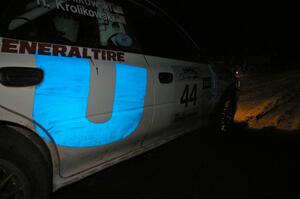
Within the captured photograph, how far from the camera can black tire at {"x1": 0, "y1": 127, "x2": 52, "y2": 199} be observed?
61.5 inches

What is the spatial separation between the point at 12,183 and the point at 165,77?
1.59 meters

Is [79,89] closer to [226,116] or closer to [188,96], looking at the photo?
[188,96]

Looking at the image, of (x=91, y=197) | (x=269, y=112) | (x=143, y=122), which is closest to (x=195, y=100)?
(x=143, y=122)

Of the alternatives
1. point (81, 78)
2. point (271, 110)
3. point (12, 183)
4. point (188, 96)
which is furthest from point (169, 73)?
point (271, 110)

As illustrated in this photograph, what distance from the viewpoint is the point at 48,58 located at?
1.68 metres

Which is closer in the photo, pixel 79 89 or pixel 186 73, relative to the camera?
pixel 79 89

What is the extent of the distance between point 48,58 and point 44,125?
41cm

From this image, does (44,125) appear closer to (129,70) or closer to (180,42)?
(129,70)

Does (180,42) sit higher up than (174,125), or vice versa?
(180,42)

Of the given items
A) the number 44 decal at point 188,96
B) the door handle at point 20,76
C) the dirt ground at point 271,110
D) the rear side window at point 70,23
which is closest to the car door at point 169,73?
the number 44 decal at point 188,96

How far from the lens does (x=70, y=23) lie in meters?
1.99

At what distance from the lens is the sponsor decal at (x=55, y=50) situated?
4.98 feet

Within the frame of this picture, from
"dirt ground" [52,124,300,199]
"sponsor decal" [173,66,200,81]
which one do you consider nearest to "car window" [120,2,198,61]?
"sponsor decal" [173,66,200,81]

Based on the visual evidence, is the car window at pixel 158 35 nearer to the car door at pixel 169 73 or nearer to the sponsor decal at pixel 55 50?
the car door at pixel 169 73
